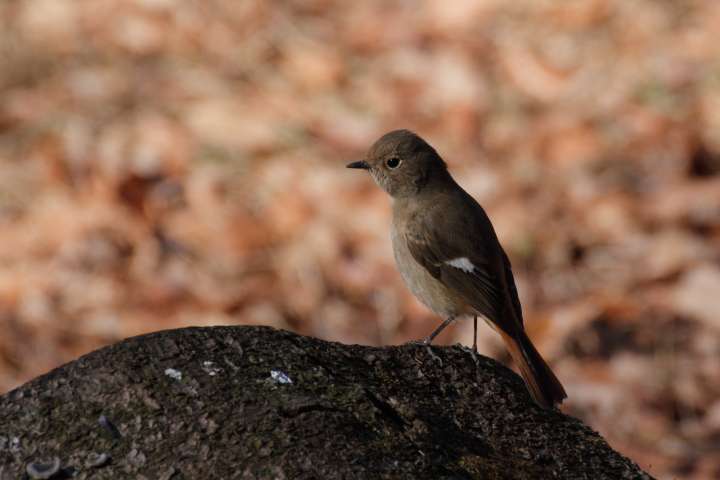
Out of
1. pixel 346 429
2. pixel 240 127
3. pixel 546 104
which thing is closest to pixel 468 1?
pixel 546 104

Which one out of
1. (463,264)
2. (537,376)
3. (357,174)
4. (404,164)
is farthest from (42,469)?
(357,174)

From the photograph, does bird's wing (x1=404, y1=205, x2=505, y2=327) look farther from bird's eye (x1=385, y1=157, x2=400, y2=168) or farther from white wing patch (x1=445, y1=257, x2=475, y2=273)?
bird's eye (x1=385, y1=157, x2=400, y2=168)

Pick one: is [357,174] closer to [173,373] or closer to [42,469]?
[173,373]

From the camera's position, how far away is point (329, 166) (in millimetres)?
7688

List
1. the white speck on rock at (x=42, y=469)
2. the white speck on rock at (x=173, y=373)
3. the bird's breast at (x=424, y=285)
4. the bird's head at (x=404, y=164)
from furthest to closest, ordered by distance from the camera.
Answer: the bird's head at (x=404, y=164)
the bird's breast at (x=424, y=285)
the white speck on rock at (x=173, y=373)
the white speck on rock at (x=42, y=469)

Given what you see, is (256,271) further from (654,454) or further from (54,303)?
(654,454)

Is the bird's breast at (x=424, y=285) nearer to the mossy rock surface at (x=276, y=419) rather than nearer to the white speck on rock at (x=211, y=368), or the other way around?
the mossy rock surface at (x=276, y=419)

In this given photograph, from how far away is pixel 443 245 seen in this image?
428cm

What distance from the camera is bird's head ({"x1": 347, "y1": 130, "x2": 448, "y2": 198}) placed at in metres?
4.64

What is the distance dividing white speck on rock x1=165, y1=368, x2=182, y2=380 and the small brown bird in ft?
3.55

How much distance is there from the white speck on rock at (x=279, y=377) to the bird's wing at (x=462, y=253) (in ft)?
3.87

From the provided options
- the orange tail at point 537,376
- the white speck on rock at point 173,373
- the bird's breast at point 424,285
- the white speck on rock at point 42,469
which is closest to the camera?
the white speck on rock at point 42,469

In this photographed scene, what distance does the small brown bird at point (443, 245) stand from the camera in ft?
13.4

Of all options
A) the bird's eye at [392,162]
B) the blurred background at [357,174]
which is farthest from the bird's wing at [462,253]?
the blurred background at [357,174]
